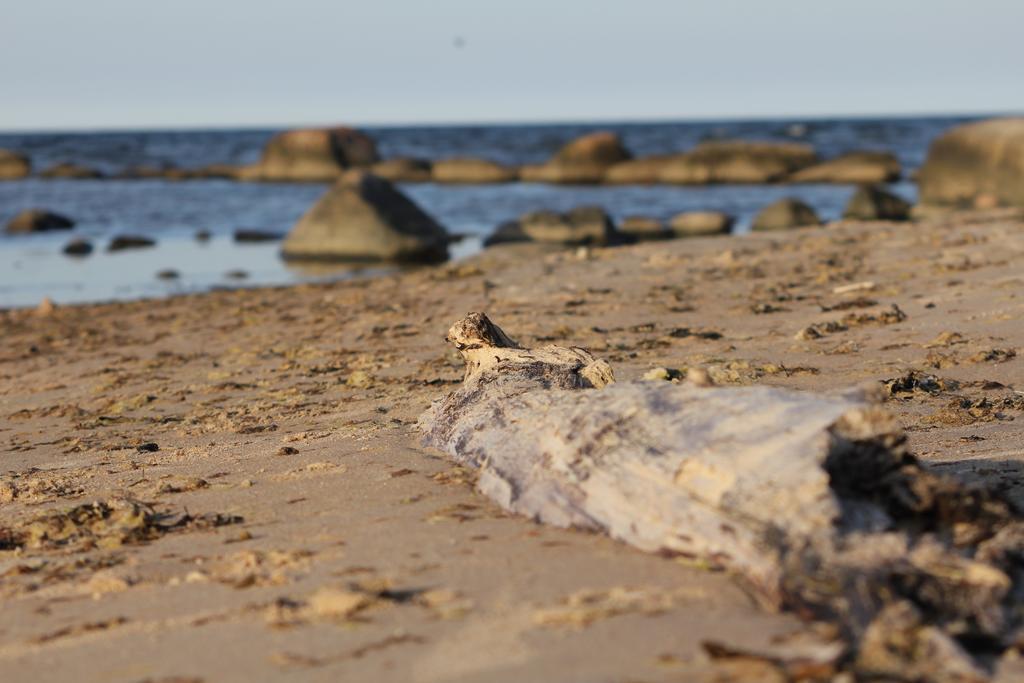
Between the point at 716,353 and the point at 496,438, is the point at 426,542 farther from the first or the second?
the point at 716,353

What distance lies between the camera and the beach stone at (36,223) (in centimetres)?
2138

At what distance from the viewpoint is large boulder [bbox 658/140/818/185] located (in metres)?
31.9

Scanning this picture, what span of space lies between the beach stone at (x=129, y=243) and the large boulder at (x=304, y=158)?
18.1m

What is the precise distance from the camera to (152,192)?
32.7m

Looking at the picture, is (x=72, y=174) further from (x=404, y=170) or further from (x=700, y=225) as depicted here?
(x=700, y=225)

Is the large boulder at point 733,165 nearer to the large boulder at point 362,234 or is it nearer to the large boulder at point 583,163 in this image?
the large boulder at point 583,163

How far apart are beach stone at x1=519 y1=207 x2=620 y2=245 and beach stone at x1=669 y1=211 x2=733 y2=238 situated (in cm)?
153

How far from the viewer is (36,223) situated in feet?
70.8

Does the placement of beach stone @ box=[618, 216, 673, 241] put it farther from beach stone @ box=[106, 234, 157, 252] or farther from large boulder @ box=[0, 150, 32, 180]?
large boulder @ box=[0, 150, 32, 180]

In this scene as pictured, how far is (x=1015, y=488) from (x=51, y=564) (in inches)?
114

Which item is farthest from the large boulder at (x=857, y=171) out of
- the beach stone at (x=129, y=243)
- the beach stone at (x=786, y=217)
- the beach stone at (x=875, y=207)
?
the beach stone at (x=129, y=243)

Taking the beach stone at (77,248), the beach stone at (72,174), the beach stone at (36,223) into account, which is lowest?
the beach stone at (77,248)

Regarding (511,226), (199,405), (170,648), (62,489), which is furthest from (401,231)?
(170,648)

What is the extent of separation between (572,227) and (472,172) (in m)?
18.4
